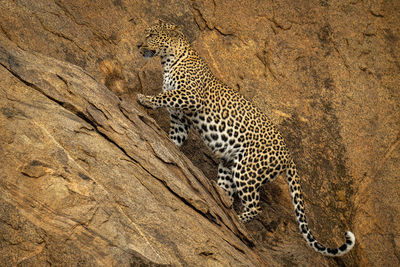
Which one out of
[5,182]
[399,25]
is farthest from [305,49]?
[5,182]

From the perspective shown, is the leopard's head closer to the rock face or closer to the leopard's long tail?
the rock face

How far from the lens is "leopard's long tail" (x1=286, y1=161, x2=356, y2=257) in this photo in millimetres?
6762

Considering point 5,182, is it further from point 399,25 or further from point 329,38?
point 399,25

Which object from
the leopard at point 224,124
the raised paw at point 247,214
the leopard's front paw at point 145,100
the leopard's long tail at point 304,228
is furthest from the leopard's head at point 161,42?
the raised paw at point 247,214

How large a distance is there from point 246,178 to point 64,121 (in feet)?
11.1

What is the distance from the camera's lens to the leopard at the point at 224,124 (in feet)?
24.9

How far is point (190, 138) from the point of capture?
8.82m

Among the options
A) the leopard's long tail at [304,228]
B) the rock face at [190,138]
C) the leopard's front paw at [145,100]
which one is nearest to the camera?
the rock face at [190,138]

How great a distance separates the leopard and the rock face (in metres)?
0.66

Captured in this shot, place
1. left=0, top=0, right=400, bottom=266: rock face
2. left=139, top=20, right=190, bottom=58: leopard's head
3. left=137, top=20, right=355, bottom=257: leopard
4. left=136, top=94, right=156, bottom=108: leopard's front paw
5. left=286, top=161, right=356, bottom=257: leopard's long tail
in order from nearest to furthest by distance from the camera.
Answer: left=0, top=0, right=400, bottom=266: rock face → left=286, top=161, right=356, bottom=257: leopard's long tail → left=136, top=94, right=156, bottom=108: leopard's front paw → left=137, top=20, right=355, bottom=257: leopard → left=139, top=20, right=190, bottom=58: leopard's head

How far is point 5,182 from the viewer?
481 cm

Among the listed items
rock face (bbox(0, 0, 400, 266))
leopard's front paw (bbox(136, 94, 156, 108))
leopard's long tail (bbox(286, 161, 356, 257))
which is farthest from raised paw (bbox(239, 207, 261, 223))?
leopard's front paw (bbox(136, 94, 156, 108))

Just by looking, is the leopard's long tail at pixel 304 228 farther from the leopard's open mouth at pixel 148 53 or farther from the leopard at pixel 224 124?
the leopard's open mouth at pixel 148 53

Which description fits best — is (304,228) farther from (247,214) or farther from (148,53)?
(148,53)
